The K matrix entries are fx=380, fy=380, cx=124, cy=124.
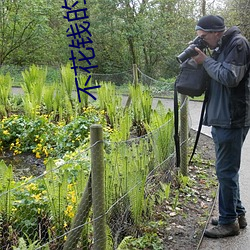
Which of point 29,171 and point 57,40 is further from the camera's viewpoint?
point 57,40

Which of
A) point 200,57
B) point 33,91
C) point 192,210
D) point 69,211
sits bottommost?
point 192,210

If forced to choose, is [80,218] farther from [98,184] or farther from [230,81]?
[230,81]

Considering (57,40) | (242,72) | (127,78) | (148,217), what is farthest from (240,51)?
(57,40)

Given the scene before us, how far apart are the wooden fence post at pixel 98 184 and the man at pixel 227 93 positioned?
1.05 meters

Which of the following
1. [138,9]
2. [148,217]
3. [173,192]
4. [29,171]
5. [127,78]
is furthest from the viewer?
[138,9]

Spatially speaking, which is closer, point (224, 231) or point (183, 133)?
point (224, 231)

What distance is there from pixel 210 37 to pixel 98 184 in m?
1.44

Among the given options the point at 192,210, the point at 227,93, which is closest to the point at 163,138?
the point at 192,210

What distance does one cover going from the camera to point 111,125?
6.02 m

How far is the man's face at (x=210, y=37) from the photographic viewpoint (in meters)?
2.88

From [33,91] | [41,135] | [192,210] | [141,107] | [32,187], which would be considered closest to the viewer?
[32,187]

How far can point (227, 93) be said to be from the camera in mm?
2826

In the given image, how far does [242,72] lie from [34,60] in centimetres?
1489

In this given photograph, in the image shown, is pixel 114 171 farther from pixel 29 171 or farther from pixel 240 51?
pixel 29 171
